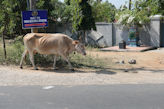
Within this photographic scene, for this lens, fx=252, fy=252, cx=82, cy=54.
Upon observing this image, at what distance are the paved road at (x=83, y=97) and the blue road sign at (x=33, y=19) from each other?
4133 mm

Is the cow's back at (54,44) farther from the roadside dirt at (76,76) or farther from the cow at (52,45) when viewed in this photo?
the roadside dirt at (76,76)

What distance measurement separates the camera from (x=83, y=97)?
668 centimetres

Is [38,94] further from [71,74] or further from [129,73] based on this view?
[129,73]

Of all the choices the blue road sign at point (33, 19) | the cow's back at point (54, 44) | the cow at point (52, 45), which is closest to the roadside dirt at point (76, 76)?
the cow at point (52, 45)

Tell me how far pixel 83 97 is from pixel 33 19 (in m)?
5.87

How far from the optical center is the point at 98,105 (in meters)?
5.99

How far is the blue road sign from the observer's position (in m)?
11.2

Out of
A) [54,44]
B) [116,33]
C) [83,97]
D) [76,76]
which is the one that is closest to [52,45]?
[54,44]

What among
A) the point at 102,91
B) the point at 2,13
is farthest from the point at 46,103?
the point at 2,13

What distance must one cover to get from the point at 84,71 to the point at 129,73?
1.89 metres

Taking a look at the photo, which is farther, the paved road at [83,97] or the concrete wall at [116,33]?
the concrete wall at [116,33]

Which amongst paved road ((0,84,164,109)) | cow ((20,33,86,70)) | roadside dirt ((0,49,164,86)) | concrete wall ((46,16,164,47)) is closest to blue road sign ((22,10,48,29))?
cow ((20,33,86,70))

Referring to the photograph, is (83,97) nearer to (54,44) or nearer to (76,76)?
(76,76)

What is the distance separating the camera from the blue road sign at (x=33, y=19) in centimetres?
1124
